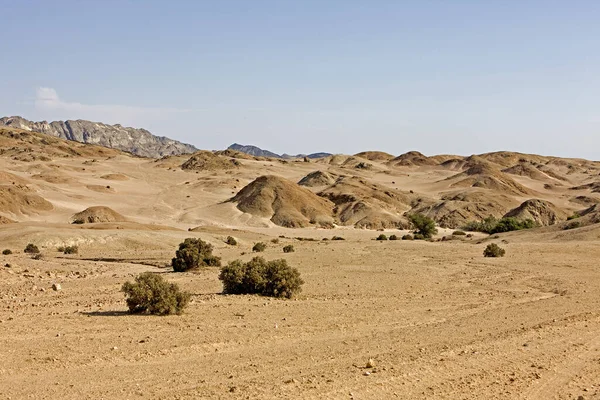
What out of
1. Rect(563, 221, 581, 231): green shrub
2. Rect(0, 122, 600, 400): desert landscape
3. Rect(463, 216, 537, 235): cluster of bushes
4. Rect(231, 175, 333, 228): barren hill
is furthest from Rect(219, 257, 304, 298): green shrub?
Rect(231, 175, 333, 228): barren hill

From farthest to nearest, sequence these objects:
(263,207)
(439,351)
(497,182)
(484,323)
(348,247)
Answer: (497,182), (263,207), (348,247), (484,323), (439,351)

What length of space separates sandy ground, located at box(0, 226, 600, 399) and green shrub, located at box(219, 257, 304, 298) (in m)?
0.54

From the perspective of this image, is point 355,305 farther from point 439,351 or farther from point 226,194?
point 226,194

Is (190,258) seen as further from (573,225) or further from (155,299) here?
(573,225)

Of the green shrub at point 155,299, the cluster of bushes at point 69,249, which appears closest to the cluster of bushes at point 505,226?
the cluster of bushes at point 69,249

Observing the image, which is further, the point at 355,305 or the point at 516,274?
the point at 516,274

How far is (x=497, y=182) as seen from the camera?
104 m

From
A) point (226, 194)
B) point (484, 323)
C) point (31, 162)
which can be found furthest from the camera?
point (31, 162)

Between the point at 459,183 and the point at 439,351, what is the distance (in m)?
98.4

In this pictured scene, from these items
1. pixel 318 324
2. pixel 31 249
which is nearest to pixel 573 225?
pixel 31 249

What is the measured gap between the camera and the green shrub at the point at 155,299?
50.9 feet

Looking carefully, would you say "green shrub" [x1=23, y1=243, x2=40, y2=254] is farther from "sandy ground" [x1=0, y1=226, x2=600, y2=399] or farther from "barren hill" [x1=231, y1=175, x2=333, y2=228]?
"barren hill" [x1=231, y1=175, x2=333, y2=228]

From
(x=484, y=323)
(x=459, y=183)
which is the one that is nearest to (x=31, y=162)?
(x=459, y=183)

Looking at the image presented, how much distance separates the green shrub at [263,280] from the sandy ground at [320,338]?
54 centimetres
